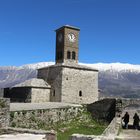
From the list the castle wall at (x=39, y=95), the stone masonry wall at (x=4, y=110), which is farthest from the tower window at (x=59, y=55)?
the stone masonry wall at (x=4, y=110)

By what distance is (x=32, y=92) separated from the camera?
146ft

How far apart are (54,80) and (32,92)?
4.20 metres

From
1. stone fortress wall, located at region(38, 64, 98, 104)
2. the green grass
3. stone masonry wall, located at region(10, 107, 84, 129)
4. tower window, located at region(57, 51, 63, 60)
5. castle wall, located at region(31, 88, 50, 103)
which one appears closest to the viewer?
stone masonry wall, located at region(10, 107, 84, 129)

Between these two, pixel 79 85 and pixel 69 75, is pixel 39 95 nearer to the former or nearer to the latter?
pixel 69 75

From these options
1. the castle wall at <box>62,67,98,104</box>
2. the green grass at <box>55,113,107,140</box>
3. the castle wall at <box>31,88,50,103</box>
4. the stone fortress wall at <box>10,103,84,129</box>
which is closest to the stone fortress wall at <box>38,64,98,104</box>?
the castle wall at <box>62,67,98,104</box>

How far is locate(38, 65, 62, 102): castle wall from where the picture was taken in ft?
152

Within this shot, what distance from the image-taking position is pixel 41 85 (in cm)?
4594

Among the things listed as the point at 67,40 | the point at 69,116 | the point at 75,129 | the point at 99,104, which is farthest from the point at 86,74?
the point at 75,129

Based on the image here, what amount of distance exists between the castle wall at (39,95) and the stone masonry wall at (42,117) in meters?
7.59

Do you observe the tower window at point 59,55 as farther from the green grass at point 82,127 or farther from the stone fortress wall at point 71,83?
the green grass at point 82,127

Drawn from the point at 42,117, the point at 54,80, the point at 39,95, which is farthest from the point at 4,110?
the point at 54,80

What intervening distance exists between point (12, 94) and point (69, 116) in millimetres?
12944

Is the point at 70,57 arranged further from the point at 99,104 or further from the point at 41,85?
the point at 99,104

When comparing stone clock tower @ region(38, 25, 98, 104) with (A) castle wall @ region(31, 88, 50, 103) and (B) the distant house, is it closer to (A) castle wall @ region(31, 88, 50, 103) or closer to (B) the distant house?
(A) castle wall @ region(31, 88, 50, 103)
